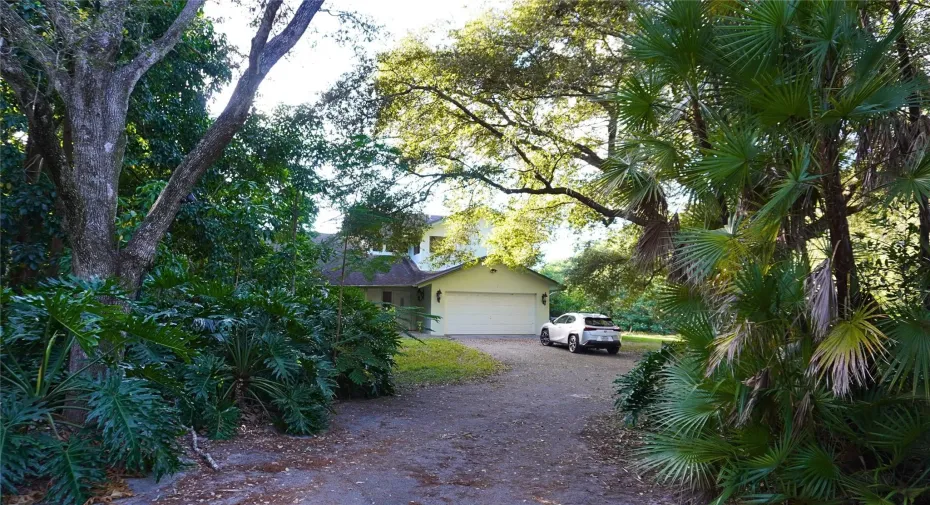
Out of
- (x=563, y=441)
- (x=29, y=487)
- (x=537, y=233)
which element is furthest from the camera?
(x=537, y=233)

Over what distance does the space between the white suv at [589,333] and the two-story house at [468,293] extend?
4588mm

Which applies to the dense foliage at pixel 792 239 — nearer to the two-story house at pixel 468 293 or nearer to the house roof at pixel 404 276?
the house roof at pixel 404 276

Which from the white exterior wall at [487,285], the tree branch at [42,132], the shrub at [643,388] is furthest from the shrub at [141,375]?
the white exterior wall at [487,285]

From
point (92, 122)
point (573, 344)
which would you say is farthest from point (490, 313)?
point (92, 122)

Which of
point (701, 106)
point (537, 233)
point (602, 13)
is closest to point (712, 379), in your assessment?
point (701, 106)

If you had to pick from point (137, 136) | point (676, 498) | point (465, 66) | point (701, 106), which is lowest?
point (676, 498)

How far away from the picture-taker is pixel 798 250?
5.20m

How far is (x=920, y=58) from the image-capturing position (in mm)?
4973

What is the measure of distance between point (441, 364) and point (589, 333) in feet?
21.0

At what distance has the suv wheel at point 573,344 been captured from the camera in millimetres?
20531

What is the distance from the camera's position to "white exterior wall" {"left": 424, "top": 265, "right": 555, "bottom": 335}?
25500mm

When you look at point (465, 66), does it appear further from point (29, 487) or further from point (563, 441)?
point (29, 487)

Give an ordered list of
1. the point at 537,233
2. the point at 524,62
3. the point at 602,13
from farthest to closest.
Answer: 1. the point at 537,233
2. the point at 524,62
3. the point at 602,13

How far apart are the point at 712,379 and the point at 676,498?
115 centimetres
